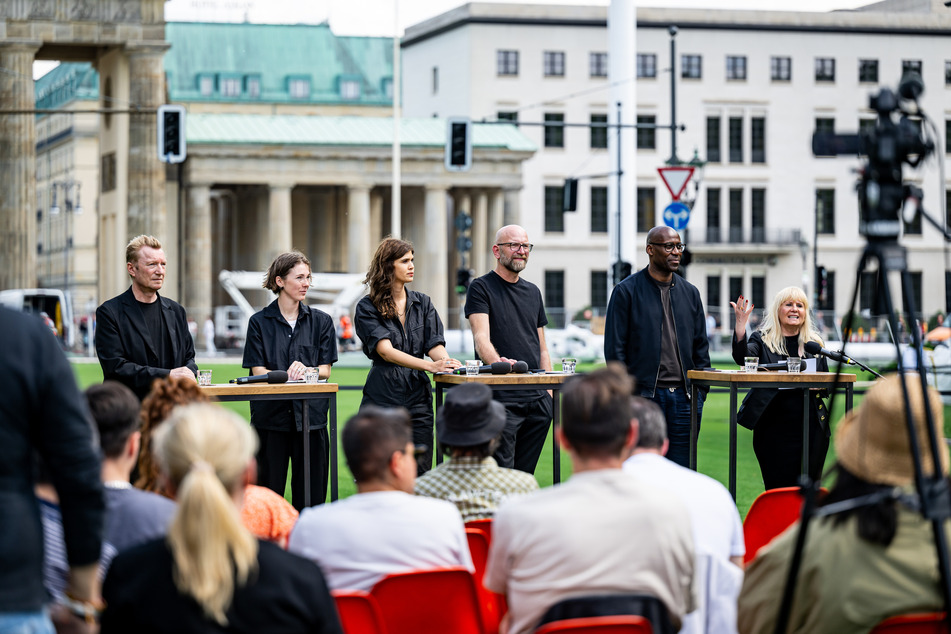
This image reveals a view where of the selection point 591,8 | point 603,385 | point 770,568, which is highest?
point 591,8

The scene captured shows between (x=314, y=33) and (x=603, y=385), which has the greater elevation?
(x=314, y=33)

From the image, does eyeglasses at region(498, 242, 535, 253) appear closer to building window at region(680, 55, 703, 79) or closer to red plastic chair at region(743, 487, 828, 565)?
red plastic chair at region(743, 487, 828, 565)

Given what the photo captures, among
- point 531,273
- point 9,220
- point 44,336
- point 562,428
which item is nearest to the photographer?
point 44,336

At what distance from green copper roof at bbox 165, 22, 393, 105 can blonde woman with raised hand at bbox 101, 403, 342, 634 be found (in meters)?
91.5

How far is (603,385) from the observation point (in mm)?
4141

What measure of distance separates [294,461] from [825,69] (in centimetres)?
7938

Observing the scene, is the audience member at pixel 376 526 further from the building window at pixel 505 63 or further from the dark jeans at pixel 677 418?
the building window at pixel 505 63

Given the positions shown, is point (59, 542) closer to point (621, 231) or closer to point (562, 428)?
point (562, 428)

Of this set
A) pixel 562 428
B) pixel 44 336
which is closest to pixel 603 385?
pixel 562 428

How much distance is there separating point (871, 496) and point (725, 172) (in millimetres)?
79388

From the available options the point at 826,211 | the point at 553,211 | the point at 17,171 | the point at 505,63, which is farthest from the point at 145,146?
the point at 826,211

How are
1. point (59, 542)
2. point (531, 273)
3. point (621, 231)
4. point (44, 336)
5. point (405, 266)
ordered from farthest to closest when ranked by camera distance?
point (531, 273)
point (621, 231)
point (405, 266)
point (59, 542)
point (44, 336)

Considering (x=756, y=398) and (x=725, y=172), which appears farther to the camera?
(x=725, y=172)

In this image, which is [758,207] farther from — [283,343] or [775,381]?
[283,343]
